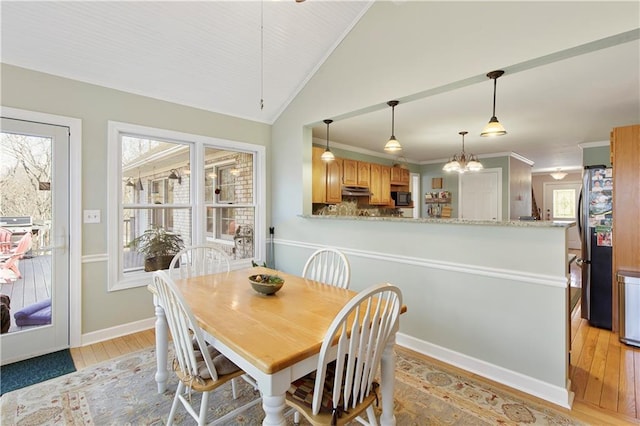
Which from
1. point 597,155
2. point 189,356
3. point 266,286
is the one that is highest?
point 597,155

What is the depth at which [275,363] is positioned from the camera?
1138mm

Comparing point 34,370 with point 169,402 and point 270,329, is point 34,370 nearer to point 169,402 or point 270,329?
point 169,402

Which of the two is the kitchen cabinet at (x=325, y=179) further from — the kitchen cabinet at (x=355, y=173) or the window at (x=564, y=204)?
the window at (x=564, y=204)

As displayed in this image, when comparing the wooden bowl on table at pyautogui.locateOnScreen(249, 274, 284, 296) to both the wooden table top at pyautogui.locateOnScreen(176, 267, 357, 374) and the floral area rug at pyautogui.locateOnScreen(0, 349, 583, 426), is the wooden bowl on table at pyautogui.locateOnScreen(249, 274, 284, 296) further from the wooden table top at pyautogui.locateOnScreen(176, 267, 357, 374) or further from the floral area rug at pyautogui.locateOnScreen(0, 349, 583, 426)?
the floral area rug at pyautogui.locateOnScreen(0, 349, 583, 426)

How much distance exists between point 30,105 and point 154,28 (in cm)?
121

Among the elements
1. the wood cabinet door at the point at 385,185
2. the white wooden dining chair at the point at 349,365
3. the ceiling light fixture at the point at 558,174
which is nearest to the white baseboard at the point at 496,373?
the white wooden dining chair at the point at 349,365

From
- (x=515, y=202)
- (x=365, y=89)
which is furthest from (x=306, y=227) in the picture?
(x=515, y=202)

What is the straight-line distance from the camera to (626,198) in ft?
9.87

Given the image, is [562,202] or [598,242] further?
[562,202]

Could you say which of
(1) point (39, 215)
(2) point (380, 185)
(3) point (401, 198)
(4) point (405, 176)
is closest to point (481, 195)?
(4) point (405, 176)

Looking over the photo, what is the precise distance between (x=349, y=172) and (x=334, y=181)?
470 mm

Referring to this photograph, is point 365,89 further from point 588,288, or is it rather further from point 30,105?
point 588,288

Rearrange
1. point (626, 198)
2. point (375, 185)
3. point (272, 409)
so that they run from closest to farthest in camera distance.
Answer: point (272, 409) < point (626, 198) < point (375, 185)

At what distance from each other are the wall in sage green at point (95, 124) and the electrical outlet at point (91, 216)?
4cm
